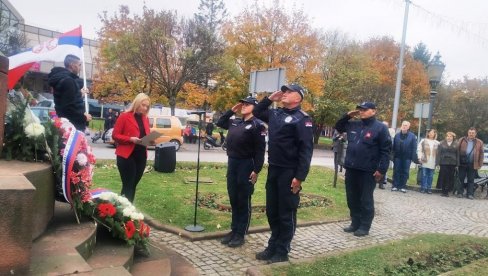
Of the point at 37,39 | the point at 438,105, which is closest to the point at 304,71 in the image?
the point at 438,105

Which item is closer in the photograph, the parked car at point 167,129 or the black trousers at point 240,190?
the black trousers at point 240,190

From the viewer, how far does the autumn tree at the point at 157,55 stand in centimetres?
2194

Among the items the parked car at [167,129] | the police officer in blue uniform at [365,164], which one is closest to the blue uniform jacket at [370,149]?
the police officer in blue uniform at [365,164]

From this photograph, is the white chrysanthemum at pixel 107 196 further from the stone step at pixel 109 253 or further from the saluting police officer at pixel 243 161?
the saluting police officer at pixel 243 161

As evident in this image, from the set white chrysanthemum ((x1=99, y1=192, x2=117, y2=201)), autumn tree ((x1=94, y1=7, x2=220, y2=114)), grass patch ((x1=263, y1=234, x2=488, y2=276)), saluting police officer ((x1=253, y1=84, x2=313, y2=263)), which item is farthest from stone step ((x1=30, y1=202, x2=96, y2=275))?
autumn tree ((x1=94, y1=7, x2=220, y2=114))

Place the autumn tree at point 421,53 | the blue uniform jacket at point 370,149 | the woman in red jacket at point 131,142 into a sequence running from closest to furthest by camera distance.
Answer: the woman in red jacket at point 131,142 < the blue uniform jacket at point 370,149 < the autumn tree at point 421,53

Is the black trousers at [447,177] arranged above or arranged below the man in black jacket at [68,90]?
below

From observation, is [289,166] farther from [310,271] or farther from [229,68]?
[229,68]

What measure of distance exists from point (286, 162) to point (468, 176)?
8.91 meters

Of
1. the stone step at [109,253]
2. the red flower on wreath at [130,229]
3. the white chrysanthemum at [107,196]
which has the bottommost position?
the stone step at [109,253]

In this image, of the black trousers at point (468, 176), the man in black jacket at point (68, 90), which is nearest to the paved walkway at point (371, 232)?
the black trousers at point (468, 176)

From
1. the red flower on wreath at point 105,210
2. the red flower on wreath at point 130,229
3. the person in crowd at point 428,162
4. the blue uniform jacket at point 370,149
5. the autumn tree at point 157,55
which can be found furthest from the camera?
the autumn tree at point 157,55

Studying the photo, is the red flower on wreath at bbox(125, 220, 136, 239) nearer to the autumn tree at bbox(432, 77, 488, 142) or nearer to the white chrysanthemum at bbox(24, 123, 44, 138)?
the white chrysanthemum at bbox(24, 123, 44, 138)

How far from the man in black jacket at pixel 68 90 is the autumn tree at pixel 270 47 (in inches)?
753
